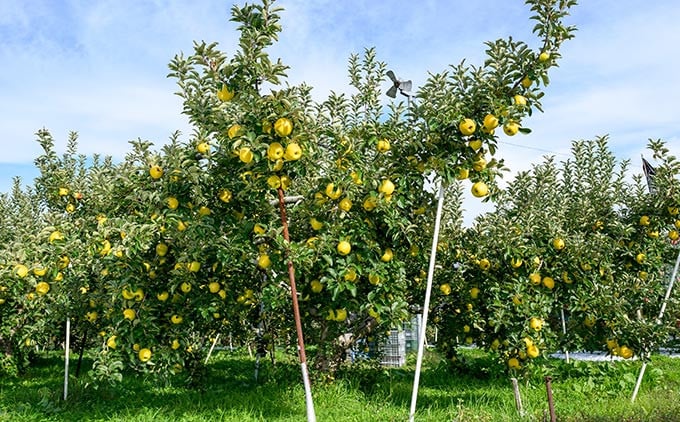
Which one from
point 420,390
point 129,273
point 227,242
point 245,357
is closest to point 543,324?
point 420,390

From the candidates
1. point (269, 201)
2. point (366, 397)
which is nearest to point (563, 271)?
point (366, 397)

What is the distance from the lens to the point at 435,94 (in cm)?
394

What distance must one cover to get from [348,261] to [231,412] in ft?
5.30

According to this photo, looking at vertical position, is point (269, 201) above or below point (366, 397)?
above

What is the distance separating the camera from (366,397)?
15.8 ft

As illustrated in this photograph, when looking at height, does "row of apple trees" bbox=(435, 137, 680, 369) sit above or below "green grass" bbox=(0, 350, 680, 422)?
above

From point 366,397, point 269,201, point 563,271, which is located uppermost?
point 269,201

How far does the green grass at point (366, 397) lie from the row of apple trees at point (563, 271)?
439mm

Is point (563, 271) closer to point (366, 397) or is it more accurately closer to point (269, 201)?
point (366, 397)

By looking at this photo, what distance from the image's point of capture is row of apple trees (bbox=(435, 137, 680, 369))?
14.1 ft

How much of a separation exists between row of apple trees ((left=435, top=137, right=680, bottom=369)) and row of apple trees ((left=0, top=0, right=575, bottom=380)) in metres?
0.62

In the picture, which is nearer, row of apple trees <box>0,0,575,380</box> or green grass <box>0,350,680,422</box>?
row of apple trees <box>0,0,575,380</box>

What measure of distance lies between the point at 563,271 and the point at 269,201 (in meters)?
2.51

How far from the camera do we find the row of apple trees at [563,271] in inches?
170
